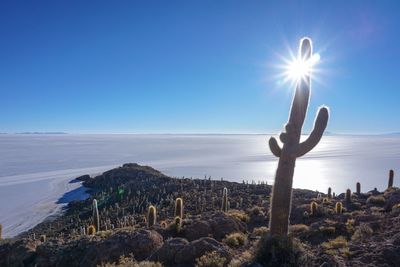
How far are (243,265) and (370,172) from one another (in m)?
81.4

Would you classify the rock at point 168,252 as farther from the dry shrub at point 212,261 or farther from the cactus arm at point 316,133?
the cactus arm at point 316,133

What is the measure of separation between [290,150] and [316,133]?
92 centimetres

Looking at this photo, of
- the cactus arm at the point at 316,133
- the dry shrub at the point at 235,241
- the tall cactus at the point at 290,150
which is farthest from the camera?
the dry shrub at the point at 235,241

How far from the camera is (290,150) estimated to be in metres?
11.4

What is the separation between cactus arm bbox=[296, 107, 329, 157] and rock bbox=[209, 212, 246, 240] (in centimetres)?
548

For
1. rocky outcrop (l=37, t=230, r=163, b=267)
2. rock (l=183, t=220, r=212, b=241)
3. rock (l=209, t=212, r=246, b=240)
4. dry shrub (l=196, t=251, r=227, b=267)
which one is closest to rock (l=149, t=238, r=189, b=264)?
dry shrub (l=196, t=251, r=227, b=267)

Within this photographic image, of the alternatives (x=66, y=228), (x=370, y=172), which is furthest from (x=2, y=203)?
(x=370, y=172)

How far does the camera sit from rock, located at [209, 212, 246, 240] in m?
15.6

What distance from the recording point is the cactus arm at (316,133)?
11461mm

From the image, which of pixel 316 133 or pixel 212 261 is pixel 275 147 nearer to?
pixel 316 133

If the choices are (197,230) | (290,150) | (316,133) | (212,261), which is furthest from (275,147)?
(197,230)

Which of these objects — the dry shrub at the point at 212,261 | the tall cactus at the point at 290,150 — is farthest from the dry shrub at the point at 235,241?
the dry shrub at the point at 212,261

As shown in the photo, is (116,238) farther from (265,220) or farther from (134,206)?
(134,206)

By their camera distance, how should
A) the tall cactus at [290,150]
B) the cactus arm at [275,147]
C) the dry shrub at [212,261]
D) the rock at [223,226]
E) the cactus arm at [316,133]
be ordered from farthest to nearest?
the rock at [223,226], the cactus arm at [275,147], the cactus arm at [316,133], the tall cactus at [290,150], the dry shrub at [212,261]
